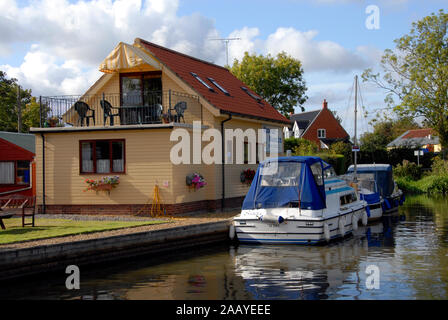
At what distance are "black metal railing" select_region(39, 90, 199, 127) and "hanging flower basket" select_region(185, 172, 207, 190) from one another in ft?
7.29

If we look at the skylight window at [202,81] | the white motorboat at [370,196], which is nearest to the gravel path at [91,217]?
the skylight window at [202,81]

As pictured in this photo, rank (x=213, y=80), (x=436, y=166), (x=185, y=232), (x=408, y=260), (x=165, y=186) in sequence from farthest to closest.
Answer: (x=436, y=166) → (x=213, y=80) → (x=165, y=186) → (x=185, y=232) → (x=408, y=260)

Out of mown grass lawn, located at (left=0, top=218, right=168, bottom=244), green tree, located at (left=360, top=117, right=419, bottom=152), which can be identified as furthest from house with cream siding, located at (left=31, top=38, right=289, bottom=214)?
green tree, located at (left=360, top=117, right=419, bottom=152)

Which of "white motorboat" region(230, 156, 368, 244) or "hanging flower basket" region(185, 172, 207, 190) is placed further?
"hanging flower basket" region(185, 172, 207, 190)

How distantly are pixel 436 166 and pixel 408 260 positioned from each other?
31.3m

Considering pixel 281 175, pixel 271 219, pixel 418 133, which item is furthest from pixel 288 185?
pixel 418 133

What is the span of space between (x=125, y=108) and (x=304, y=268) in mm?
11956

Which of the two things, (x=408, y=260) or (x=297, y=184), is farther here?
(x=297, y=184)

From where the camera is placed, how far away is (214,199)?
71.4 feet

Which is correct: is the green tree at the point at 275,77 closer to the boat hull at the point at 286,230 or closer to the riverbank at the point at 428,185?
the riverbank at the point at 428,185

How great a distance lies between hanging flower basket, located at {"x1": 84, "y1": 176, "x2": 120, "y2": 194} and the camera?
2000 centimetres

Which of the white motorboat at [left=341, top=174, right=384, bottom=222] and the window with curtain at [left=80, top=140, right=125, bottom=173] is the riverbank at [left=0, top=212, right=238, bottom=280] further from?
the white motorboat at [left=341, top=174, right=384, bottom=222]
